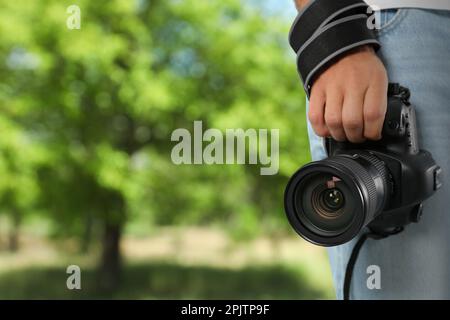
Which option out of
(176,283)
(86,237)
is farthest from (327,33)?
(176,283)

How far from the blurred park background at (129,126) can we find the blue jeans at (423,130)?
5.42m

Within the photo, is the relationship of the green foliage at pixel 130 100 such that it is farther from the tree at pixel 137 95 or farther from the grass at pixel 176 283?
the grass at pixel 176 283

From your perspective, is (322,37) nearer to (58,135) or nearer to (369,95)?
(369,95)

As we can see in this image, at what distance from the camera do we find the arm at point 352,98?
649 millimetres

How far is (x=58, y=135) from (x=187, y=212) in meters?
1.92

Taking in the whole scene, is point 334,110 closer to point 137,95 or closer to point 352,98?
A: point 352,98

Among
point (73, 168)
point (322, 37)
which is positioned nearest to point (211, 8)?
point (73, 168)

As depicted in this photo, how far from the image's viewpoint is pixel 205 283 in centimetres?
838

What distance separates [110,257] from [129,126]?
178 cm

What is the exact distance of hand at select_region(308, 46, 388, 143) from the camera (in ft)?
2.13

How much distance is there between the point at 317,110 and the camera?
669 millimetres

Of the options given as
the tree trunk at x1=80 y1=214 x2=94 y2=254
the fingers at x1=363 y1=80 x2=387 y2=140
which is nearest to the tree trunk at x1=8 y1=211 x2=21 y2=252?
the tree trunk at x1=80 y1=214 x2=94 y2=254

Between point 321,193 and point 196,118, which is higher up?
point 196,118

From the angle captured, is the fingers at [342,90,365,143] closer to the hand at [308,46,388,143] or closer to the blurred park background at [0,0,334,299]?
the hand at [308,46,388,143]
